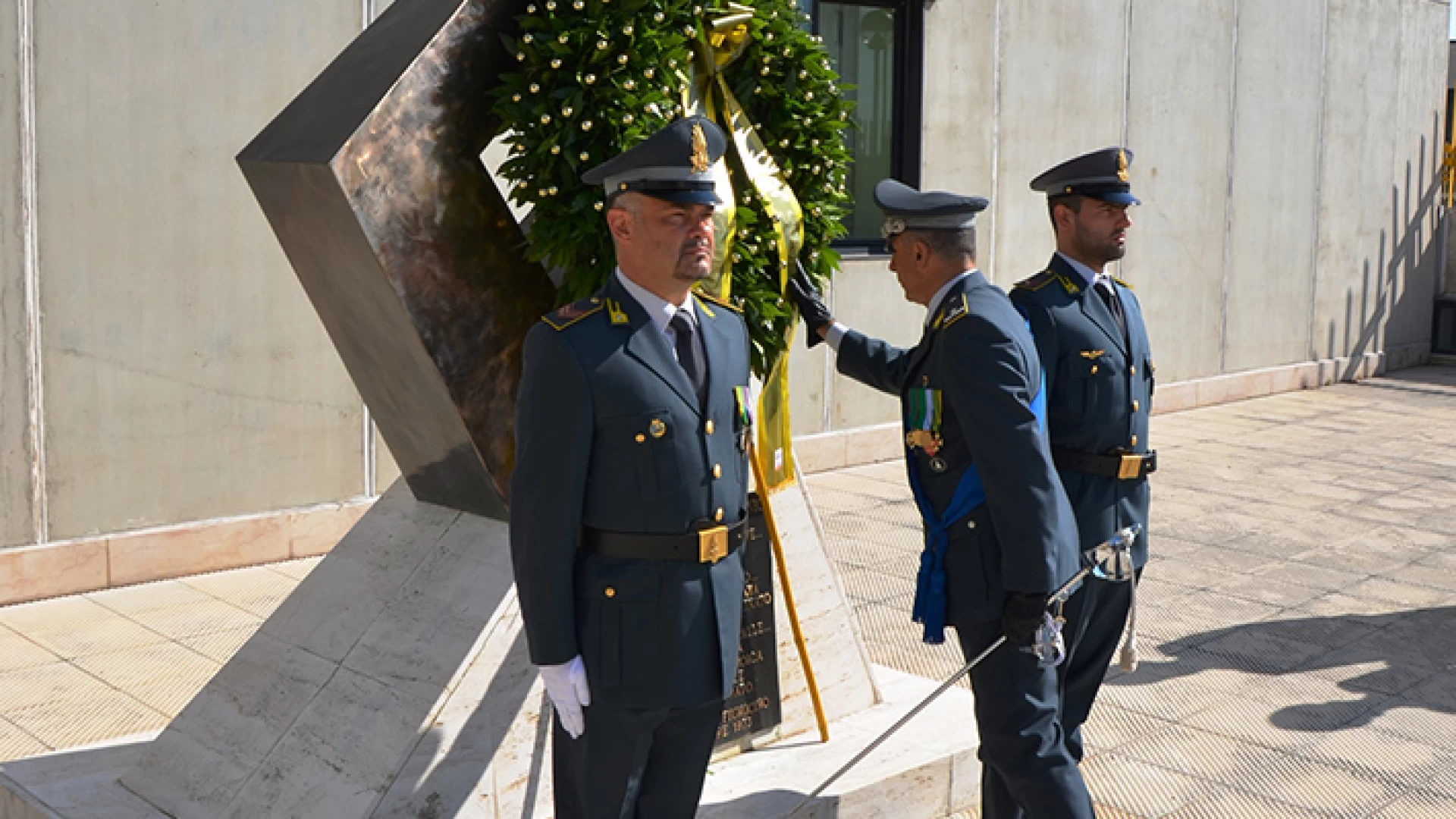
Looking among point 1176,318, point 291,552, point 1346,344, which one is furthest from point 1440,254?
point 291,552

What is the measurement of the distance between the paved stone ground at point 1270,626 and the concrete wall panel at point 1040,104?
2055 millimetres

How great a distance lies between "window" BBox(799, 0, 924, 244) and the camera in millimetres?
10945

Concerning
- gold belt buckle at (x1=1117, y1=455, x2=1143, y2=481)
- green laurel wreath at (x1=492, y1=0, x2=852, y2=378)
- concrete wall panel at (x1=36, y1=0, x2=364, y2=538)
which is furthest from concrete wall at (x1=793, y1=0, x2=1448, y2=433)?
green laurel wreath at (x1=492, y1=0, x2=852, y2=378)

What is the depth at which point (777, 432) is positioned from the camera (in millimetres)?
4684

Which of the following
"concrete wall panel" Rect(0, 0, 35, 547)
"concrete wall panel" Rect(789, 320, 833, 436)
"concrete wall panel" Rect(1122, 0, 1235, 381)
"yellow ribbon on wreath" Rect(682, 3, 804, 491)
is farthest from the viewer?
"concrete wall panel" Rect(1122, 0, 1235, 381)

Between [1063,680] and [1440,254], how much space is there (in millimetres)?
16327

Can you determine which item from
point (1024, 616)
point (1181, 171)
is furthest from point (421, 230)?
point (1181, 171)

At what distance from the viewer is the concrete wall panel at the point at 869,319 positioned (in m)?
10.8

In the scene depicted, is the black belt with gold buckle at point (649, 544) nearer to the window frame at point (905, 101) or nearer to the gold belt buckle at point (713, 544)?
the gold belt buckle at point (713, 544)

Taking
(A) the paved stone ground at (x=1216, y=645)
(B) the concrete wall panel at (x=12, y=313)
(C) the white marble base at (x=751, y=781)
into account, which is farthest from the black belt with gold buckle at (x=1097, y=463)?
(B) the concrete wall panel at (x=12, y=313)

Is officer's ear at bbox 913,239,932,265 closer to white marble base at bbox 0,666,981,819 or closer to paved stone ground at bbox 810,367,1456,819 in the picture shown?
white marble base at bbox 0,666,981,819

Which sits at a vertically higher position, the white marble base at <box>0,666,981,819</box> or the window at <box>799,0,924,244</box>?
the window at <box>799,0,924,244</box>

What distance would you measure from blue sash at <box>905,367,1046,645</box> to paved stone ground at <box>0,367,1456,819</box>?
1.26 m

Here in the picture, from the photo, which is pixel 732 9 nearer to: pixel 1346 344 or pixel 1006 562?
pixel 1006 562
